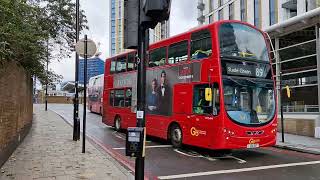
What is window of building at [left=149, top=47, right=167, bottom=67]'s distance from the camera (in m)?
15.4

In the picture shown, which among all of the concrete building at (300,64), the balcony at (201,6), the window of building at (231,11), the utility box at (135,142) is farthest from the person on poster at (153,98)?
the balcony at (201,6)

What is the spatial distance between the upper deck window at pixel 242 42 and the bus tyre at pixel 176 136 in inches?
136

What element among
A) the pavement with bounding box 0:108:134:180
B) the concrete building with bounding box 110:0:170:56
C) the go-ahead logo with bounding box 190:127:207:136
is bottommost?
the pavement with bounding box 0:108:134:180

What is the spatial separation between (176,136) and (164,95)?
1.67 meters

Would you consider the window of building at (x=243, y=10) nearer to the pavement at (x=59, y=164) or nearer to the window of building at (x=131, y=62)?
the window of building at (x=131, y=62)

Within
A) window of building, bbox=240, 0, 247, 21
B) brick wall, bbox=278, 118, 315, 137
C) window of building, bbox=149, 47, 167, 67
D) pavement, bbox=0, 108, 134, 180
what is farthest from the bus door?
window of building, bbox=240, 0, 247, 21

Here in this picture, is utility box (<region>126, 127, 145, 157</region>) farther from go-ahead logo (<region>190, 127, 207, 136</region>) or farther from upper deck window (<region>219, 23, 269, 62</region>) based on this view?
go-ahead logo (<region>190, 127, 207, 136</region>)

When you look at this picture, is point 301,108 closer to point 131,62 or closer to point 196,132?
point 131,62

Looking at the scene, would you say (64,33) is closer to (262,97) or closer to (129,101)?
(129,101)

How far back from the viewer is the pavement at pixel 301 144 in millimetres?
14555

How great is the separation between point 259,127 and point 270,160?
40.2 inches

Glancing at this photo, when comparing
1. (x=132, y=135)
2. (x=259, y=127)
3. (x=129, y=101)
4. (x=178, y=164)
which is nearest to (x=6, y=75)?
(x=178, y=164)

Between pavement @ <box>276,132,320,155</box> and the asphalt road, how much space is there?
0.41m

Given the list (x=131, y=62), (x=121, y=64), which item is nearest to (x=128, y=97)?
(x=131, y=62)
